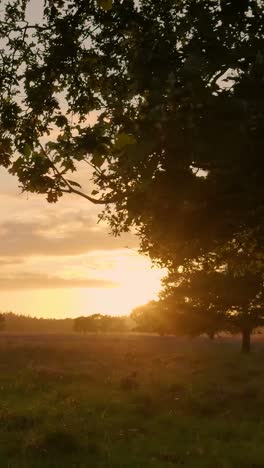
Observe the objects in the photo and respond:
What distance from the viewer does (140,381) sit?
31.3 meters

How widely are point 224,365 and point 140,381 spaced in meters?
11.9

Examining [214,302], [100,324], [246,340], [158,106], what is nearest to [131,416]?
[158,106]

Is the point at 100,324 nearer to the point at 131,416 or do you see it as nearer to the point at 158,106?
the point at 131,416

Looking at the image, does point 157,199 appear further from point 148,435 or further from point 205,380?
point 205,380

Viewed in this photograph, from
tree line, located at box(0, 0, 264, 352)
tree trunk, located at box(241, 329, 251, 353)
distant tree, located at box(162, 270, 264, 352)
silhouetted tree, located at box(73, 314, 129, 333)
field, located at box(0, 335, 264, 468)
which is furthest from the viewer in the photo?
silhouetted tree, located at box(73, 314, 129, 333)

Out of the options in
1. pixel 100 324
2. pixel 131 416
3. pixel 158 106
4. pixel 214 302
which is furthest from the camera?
pixel 100 324

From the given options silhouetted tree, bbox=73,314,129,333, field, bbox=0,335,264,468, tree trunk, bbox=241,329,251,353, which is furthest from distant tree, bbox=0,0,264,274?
silhouetted tree, bbox=73,314,129,333

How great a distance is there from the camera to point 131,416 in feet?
70.8

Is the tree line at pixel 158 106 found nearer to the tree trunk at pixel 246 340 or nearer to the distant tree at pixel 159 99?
the distant tree at pixel 159 99

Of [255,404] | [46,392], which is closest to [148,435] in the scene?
[255,404]

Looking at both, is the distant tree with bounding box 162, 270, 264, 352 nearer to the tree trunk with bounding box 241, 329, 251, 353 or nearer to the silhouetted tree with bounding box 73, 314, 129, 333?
the tree trunk with bounding box 241, 329, 251, 353

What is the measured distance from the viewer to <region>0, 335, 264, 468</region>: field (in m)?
15.5

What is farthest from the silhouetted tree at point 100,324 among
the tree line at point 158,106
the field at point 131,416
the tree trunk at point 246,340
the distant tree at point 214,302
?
the tree line at point 158,106

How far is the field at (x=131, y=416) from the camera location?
15.5 metres
